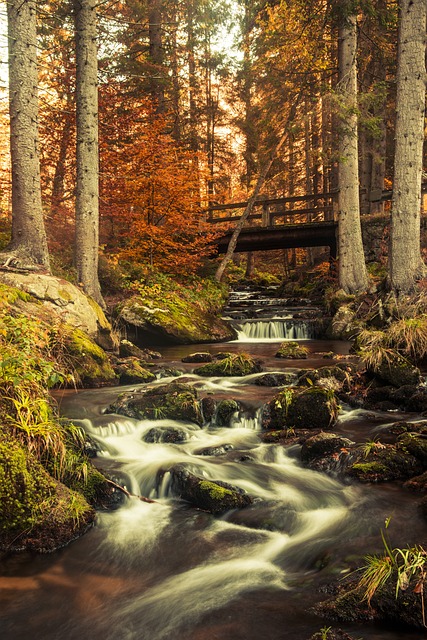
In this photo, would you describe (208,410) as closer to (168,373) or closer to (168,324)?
(168,373)

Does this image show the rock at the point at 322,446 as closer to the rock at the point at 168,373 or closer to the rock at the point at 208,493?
the rock at the point at 208,493

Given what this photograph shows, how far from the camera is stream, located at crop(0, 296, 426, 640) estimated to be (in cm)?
297

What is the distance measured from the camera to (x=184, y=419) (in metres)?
6.29

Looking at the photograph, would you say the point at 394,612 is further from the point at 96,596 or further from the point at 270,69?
the point at 270,69

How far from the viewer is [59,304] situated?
850 centimetres

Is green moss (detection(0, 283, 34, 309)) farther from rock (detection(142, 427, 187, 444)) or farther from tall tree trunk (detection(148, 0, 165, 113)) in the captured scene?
tall tree trunk (detection(148, 0, 165, 113))

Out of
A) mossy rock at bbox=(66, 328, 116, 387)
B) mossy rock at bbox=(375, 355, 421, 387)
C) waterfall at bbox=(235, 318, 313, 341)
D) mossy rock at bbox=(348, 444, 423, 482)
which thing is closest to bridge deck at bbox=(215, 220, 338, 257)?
waterfall at bbox=(235, 318, 313, 341)

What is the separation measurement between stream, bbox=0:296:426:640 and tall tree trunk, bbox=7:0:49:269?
448 centimetres

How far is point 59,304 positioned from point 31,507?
17.6 feet

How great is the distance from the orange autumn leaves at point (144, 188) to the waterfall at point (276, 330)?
10.8 feet

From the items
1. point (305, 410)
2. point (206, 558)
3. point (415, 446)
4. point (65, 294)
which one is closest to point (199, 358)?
point (65, 294)

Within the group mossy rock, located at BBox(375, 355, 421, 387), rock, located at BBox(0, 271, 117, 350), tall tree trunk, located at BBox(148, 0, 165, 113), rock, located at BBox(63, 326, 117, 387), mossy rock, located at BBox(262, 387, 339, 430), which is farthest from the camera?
tall tree trunk, located at BBox(148, 0, 165, 113)

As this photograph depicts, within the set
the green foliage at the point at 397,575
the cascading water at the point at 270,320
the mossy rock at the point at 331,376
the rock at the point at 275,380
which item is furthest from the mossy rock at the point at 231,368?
the green foliage at the point at 397,575

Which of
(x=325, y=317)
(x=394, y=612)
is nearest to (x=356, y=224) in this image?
(x=325, y=317)
